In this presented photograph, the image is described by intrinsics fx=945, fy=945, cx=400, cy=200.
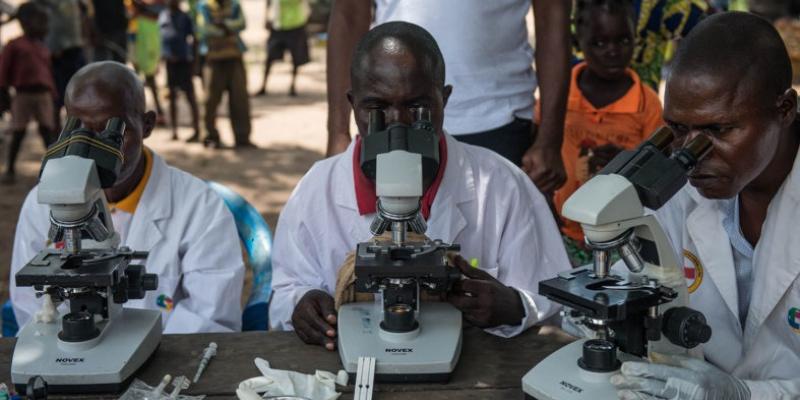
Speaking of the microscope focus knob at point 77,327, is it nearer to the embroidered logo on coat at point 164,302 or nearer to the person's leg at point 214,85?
the embroidered logo on coat at point 164,302

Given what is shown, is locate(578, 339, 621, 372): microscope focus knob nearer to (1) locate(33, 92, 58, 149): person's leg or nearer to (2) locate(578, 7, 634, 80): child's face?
(2) locate(578, 7, 634, 80): child's face

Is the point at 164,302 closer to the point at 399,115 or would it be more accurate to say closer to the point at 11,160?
the point at 399,115

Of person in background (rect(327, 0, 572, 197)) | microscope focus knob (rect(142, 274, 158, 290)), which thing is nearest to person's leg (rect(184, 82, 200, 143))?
person in background (rect(327, 0, 572, 197))

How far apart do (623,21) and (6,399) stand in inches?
118

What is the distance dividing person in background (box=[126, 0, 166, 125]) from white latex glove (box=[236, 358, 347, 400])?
8.20 m

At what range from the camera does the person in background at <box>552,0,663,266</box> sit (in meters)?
3.98

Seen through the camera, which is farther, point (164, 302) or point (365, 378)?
point (164, 302)

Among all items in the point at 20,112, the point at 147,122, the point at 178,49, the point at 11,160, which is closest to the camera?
the point at 147,122

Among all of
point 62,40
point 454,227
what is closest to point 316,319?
→ point 454,227

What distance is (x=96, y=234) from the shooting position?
7.06ft

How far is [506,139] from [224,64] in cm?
617

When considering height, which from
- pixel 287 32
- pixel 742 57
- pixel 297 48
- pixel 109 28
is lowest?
pixel 297 48

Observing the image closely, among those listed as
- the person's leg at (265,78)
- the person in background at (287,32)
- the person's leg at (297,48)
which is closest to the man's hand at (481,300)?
the person in background at (287,32)

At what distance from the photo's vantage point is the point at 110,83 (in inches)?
114
